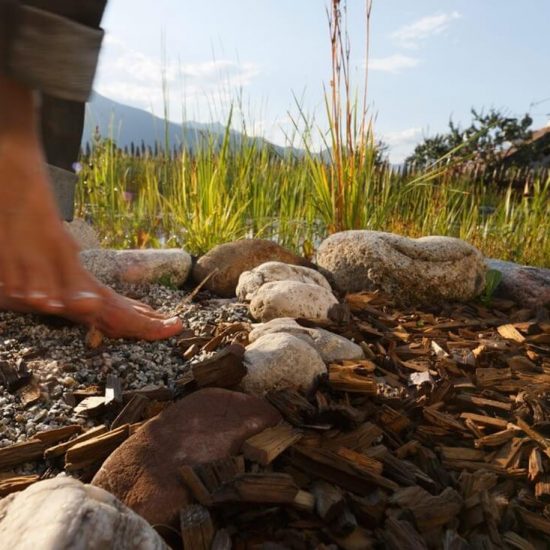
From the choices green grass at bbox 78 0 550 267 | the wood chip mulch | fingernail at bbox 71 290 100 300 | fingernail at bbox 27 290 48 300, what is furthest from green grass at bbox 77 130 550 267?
fingernail at bbox 27 290 48 300

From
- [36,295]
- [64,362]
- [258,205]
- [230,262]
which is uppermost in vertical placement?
[36,295]

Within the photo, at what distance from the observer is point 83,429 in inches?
68.2

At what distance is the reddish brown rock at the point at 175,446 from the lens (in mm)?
1356

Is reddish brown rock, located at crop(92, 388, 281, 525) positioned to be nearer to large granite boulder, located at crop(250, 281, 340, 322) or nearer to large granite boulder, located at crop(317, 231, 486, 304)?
large granite boulder, located at crop(250, 281, 340, 322)

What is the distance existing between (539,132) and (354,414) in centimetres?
1668

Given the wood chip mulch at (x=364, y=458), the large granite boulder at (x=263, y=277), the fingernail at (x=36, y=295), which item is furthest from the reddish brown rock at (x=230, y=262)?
the fingernail at (x=36, y=295)

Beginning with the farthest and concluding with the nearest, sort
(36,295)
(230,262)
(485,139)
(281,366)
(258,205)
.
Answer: (485,139), (258,205), (230,262), (281,366), (36,295)

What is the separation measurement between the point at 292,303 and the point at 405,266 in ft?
3.68

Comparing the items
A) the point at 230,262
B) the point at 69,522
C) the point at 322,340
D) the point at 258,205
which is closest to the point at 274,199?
the point at 258,205

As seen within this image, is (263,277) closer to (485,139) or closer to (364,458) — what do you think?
(364,458)

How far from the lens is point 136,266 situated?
11.1ft

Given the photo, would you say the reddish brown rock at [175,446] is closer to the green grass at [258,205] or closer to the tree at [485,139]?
the green grass at [258,205]

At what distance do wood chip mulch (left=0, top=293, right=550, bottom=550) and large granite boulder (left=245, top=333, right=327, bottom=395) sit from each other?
0.19 ft

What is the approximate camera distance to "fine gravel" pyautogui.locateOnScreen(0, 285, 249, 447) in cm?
179
